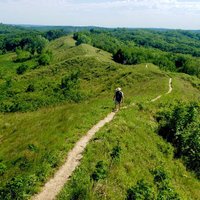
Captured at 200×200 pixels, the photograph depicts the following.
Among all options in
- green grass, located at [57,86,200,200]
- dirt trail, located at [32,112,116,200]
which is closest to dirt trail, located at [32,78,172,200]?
dirt trail, located at [32,112,116,200]

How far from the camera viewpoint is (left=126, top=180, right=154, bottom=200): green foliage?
14.5 meters

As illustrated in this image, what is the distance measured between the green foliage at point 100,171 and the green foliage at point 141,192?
157 centimetres

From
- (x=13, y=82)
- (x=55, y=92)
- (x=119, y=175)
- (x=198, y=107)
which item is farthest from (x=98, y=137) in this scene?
(x=13, y=82)

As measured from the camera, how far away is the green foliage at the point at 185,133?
23047mm

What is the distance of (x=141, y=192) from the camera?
14.7 m

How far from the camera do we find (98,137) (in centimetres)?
2078

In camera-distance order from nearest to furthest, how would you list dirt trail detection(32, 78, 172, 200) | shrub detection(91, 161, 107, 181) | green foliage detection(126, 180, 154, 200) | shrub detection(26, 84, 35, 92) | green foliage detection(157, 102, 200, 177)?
green foliage detection(126, 180, 154, 200), dirt trail detection(32, 78, 172, 200), shrub detection(91, 161, 107, 181), green foliage detection(157, 102, 200, 177), shrub detection(26, 84, 35, 92)

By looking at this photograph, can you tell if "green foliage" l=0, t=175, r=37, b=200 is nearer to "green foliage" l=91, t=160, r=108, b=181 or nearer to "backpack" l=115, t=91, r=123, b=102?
"green foliage" l=91, t=160, r=108, b=181

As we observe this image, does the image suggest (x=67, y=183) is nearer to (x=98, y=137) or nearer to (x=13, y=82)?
(x=98, y=137)

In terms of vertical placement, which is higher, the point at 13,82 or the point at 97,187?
the point at 97,187

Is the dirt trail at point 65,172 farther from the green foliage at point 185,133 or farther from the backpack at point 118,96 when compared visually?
the backpack at point 118,96

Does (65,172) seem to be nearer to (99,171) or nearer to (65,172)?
(65,172)

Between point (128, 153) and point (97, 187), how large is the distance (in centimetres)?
515

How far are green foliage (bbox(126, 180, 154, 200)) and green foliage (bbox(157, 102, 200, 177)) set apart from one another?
8549 millimetres
